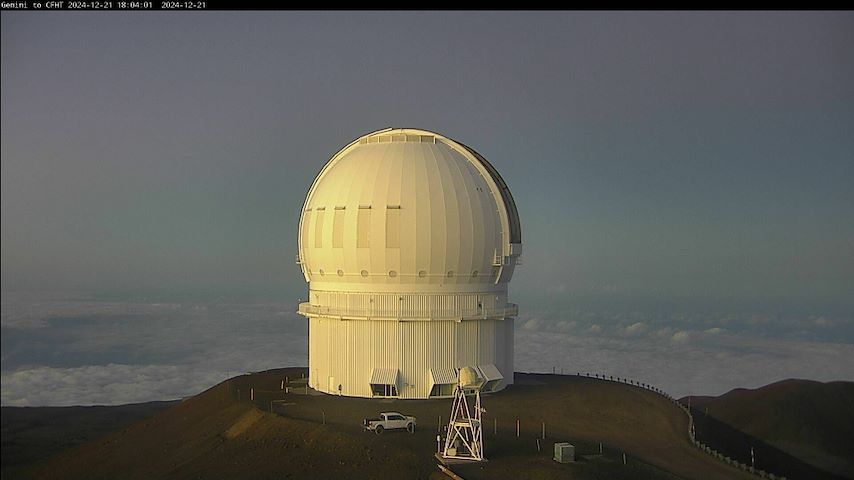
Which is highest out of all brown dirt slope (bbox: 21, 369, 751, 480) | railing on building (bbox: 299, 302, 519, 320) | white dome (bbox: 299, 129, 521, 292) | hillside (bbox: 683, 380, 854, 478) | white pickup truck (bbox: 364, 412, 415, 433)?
white dome (bbox: 299, 129, 521, 292)

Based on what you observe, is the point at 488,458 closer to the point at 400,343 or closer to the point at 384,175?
the point at 400,343

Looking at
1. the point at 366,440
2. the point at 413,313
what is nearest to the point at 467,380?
the point at 366,440

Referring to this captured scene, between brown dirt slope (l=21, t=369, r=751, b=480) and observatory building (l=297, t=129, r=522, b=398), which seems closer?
brown dirt slope (l=21, t=369, r=751, b=480)

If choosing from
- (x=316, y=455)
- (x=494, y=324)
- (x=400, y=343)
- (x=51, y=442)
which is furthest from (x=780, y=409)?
(x=51, y=442)

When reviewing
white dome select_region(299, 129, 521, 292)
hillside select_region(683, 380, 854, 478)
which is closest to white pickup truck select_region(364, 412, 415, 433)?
white dome select_region(299, 129, 521, 292)

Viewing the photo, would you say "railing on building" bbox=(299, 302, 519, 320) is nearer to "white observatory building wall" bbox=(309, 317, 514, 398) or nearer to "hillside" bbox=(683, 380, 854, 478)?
"white observatory building wall" bbox=(309, 317, 514, 398)
